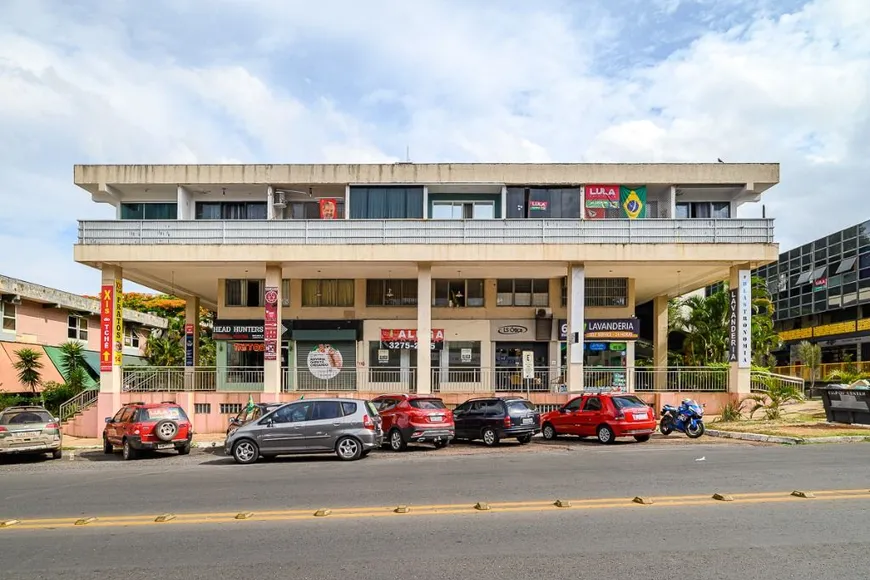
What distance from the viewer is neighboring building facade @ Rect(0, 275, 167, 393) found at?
107 feet

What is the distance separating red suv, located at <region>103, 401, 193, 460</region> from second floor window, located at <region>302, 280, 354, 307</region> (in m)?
11.2

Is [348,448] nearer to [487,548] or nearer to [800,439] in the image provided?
[487,548]

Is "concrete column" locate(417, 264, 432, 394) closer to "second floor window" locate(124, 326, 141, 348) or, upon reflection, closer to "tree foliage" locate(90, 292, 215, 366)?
"tree foliage" locate(90, 292, 215, 366)

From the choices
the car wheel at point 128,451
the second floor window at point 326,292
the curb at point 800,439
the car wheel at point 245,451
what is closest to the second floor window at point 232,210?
the second floor window at point 326,292

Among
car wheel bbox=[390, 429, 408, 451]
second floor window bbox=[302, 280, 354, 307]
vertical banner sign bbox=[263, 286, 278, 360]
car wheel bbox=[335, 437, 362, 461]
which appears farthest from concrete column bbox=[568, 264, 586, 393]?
car wheel bbox=[335, 437, 362, 461]

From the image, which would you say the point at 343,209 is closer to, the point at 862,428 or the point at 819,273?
the point at 862,428

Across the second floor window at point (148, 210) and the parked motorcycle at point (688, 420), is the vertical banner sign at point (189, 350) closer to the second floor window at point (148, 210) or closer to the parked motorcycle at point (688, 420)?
the second floor window at point (148, 210)

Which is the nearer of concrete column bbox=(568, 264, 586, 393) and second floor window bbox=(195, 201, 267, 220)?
concrete column bbox=(568, 264, 586, 393)

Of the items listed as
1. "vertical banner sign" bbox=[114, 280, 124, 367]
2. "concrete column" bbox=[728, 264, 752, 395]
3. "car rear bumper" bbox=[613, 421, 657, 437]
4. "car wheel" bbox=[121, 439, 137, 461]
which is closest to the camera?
"car wheel" bbox=[121, 439, 137, 461]

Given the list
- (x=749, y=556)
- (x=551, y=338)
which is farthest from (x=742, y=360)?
(x=749, y=556)

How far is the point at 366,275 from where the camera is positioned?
3005 centimetres

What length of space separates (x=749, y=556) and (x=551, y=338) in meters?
23.1

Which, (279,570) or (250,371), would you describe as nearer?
(279,570)

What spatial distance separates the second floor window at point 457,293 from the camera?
1216 inches
